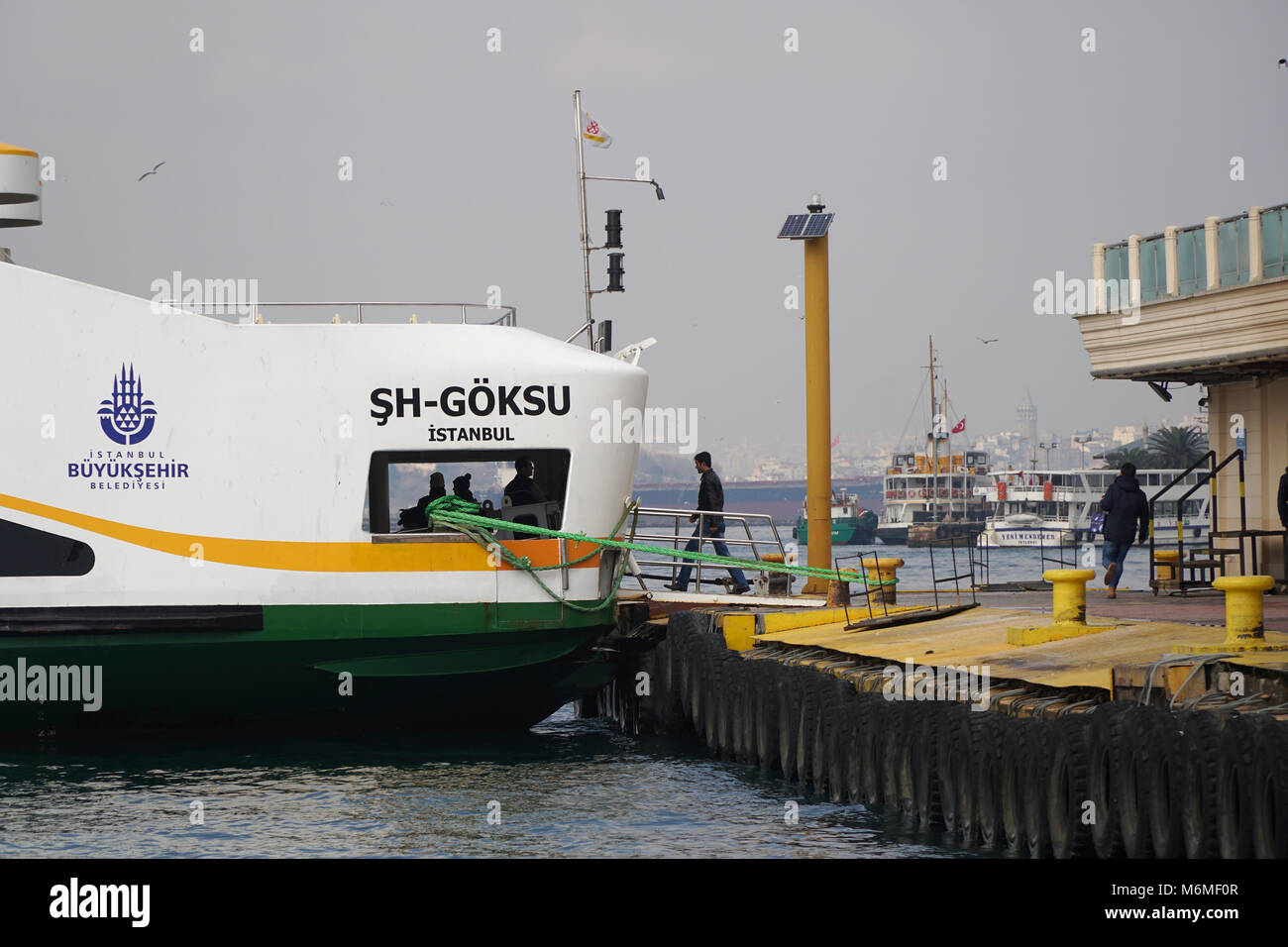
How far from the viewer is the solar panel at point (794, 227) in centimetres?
1784

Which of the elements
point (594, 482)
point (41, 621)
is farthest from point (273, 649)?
point (594, 482)

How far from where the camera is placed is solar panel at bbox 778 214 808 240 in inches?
703

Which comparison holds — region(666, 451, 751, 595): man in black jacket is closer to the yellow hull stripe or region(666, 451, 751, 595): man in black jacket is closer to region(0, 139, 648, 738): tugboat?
region(0, 139, 648, 738): tugboat

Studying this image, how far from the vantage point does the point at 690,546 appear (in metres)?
20.3

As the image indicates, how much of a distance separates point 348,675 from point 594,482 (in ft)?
9.94

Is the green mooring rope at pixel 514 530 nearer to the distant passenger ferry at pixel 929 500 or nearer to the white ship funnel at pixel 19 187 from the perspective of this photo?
the white ship funnel at pixel 19 187

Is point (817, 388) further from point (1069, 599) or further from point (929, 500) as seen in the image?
point (929, 500)

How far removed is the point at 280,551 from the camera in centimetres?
1504

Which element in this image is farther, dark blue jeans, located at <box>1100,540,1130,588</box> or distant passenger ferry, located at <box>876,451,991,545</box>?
distant passenger ferry, located at <box>876,451,991,545</box>

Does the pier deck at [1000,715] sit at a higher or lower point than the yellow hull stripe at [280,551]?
lower

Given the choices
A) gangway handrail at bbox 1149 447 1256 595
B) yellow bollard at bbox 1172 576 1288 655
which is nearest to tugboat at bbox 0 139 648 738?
yellow bollard at bbox 1172 576 1288 655

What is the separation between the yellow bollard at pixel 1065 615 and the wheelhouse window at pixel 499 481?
4.77 metres

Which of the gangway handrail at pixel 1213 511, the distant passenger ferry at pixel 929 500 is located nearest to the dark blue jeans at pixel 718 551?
the gangway handrail at pixel 1213 511

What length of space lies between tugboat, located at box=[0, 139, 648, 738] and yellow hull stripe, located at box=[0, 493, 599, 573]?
0.7 inches
